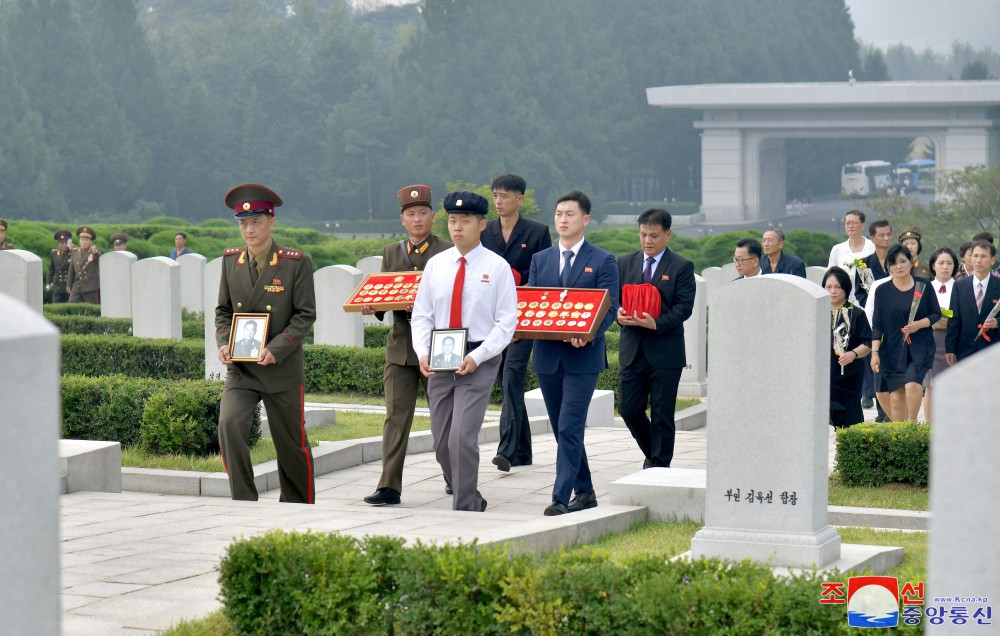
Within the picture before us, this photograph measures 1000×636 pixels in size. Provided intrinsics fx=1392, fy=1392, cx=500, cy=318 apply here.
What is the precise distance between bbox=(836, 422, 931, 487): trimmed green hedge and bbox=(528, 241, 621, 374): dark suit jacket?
1533 millimetres

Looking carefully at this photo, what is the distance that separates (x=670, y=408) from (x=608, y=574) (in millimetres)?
3999

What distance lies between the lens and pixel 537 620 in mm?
4492

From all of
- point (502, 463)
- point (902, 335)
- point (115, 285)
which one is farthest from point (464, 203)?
point (115, 285)

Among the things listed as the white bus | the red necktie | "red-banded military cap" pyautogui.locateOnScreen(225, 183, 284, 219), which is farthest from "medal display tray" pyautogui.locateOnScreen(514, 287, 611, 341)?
the white bus

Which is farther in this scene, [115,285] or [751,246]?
[115,285]

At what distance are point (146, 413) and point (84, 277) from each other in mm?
9847

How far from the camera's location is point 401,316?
8.09 m

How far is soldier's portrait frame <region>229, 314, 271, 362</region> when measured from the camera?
24.6 ft

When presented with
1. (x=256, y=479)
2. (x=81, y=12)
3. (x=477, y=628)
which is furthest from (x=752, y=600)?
Answer: (x=81, y=12)

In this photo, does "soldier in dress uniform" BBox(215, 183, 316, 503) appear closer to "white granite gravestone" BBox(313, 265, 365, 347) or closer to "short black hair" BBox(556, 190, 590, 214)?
"short black hair" BBox(556, 190, 590, 214)

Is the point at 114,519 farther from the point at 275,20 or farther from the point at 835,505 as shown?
the point at 275,20

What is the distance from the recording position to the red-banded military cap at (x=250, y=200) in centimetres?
755

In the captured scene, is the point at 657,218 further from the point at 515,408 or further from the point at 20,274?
the point at 20,274

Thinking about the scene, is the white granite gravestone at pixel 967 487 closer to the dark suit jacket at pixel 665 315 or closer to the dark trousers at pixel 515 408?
the dark suit jacket at pixel 665 315
